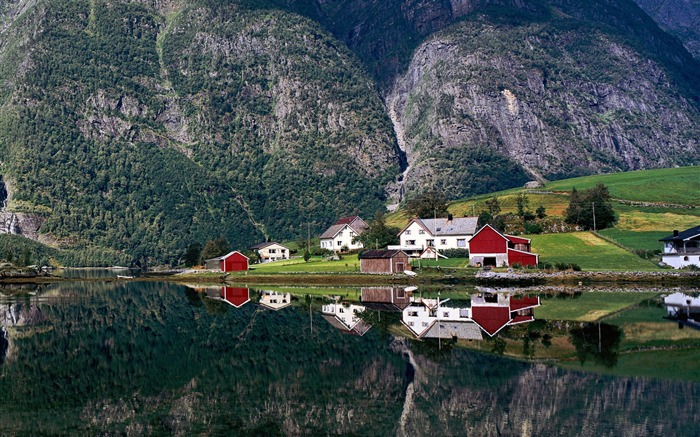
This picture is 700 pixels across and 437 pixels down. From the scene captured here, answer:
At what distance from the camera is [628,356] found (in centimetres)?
3167

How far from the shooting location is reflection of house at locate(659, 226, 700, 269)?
72688 millimetres

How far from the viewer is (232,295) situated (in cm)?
7275

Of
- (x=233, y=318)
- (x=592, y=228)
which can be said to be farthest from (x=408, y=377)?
(x=592, y=228)

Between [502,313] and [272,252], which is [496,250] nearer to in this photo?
[502,313]

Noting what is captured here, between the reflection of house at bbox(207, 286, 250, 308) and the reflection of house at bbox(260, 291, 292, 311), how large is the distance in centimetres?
147

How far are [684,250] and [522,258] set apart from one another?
14.9m

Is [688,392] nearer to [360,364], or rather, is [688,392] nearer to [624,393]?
[624,393]

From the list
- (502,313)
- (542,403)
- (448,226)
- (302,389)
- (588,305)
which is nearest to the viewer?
(542,403)

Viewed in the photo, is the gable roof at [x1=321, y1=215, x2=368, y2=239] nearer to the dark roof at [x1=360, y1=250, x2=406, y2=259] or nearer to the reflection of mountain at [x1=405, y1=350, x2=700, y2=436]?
the dark roof at [x1=360, y1=250, x2=406, y2=259]

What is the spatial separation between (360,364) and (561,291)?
35.3 metres

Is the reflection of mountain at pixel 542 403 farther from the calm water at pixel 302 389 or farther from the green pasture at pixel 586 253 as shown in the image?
the green pasture at pixel 586 253

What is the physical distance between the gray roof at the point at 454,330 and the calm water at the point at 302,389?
2327 millimetres

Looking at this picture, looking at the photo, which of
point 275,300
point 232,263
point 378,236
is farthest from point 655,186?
point 275,300

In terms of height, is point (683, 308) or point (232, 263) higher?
point (232, 263)
